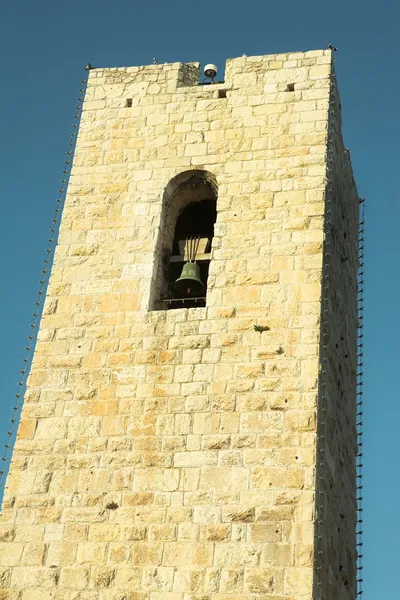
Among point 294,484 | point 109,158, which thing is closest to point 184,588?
point 294,484

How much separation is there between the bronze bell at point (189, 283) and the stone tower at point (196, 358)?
0.08 ft

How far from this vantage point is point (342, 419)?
11664 mm

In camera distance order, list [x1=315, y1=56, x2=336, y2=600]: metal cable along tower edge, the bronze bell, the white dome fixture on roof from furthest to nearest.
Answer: the white dome fixture on roof, the bronze bell, [x1=315, y1=56, x2=336, y2=600]: metal cable along tower edge

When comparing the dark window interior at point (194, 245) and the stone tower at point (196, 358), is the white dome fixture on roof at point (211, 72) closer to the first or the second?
the stone tower at point (196, 358)

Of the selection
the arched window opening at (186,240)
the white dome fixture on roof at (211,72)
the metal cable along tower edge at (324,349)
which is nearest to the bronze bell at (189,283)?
the arched window opening at (186,240)

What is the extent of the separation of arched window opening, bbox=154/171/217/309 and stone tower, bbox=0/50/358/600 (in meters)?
0.03

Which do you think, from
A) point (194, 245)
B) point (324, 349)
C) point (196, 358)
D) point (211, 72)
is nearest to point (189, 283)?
point (194, 245)

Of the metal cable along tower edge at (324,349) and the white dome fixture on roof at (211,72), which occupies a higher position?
the white dome fixture on roof at (211,72)

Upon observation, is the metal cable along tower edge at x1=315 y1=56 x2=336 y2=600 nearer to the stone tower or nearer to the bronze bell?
the stone tower

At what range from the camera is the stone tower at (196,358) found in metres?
9.78

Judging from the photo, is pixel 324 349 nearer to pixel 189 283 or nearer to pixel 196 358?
pixel 196 358

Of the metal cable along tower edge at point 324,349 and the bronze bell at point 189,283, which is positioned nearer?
the metal cable along tower edge at point 324,349

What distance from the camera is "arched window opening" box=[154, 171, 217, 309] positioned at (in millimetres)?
11578

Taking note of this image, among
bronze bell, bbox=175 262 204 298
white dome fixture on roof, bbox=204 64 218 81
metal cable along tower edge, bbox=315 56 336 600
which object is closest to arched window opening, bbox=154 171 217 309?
bronze bell, bbox=175 262 204 298
